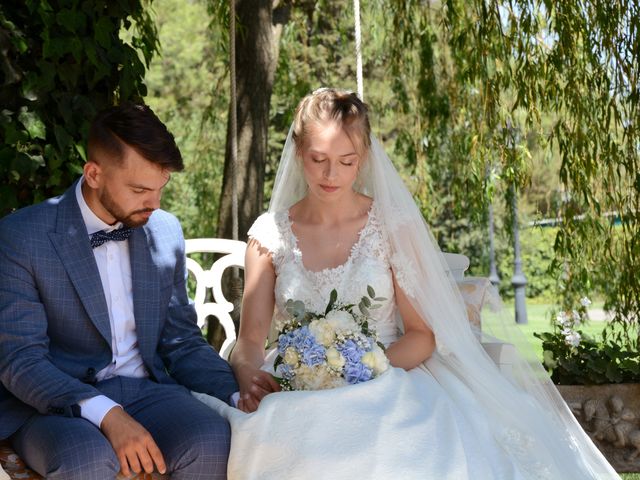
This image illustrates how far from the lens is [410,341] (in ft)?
11.1

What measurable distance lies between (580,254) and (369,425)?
10.5 feet

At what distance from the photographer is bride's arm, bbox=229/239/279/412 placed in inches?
134

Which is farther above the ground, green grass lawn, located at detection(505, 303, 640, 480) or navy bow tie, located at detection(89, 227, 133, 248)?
navy bow tie, located at detection(89, 227, 133, 248)

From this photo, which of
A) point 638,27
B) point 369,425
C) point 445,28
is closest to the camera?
point 369,425

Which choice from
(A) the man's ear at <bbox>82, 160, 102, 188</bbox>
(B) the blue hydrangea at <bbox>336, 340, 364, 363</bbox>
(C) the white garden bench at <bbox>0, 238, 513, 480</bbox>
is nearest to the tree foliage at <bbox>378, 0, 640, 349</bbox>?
(C) the white garden bench at <bbox>0, 238, 513, 480</bbox>

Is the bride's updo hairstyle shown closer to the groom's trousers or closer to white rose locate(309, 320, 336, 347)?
white rose locate(309, 320, 336, 347)

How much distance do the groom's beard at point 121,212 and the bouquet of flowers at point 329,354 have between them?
521 millimetres

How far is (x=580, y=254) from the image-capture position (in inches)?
222

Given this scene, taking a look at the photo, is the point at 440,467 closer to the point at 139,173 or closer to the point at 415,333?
the point at 415,333

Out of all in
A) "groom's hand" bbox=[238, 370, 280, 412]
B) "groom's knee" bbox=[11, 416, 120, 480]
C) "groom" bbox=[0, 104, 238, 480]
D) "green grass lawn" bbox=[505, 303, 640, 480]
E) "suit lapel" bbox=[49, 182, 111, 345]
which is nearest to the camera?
"groom's knee" bbox=[11, 416, 120, 480]

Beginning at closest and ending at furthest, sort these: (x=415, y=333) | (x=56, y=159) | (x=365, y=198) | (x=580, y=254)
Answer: (x=415, y=333), (x=365, y=198), (x=56, y=159), (x=580, y=254)

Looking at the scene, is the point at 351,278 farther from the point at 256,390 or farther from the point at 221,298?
the point at 221,298

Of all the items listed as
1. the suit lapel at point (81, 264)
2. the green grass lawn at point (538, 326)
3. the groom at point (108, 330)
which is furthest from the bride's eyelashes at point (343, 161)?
the green grass lawn at point (538, 326)

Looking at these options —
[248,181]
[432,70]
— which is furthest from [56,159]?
[432,70]
